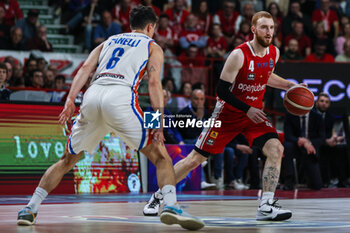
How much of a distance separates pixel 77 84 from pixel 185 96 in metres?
8.54

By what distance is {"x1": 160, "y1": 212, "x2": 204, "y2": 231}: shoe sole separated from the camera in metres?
5.10

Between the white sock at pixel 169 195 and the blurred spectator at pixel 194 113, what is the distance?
7325mm

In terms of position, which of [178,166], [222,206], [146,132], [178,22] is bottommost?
[222,206]

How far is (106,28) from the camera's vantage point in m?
16.1

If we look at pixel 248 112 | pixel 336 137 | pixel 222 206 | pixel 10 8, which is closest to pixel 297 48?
pixel 336 137

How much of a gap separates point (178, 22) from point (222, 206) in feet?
32.3

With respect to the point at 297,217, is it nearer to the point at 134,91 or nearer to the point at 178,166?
the point at 178,166

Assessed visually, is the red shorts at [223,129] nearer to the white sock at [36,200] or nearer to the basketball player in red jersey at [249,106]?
the basketball player in red jersey at [249,106]

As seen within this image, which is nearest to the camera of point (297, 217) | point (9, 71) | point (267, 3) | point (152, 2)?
point (297, 217)

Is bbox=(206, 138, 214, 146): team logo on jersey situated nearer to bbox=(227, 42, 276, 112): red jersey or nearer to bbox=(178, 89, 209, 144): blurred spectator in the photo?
bbox=(227, 42, 276, 112): red jersey

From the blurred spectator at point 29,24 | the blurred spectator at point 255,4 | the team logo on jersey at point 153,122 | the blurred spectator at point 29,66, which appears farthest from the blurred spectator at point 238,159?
the team logo on jersey at point 153,122

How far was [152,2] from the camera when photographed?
18.1 meters

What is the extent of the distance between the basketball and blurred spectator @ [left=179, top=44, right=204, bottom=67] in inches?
339

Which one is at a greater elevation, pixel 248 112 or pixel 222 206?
pixel 248 112
